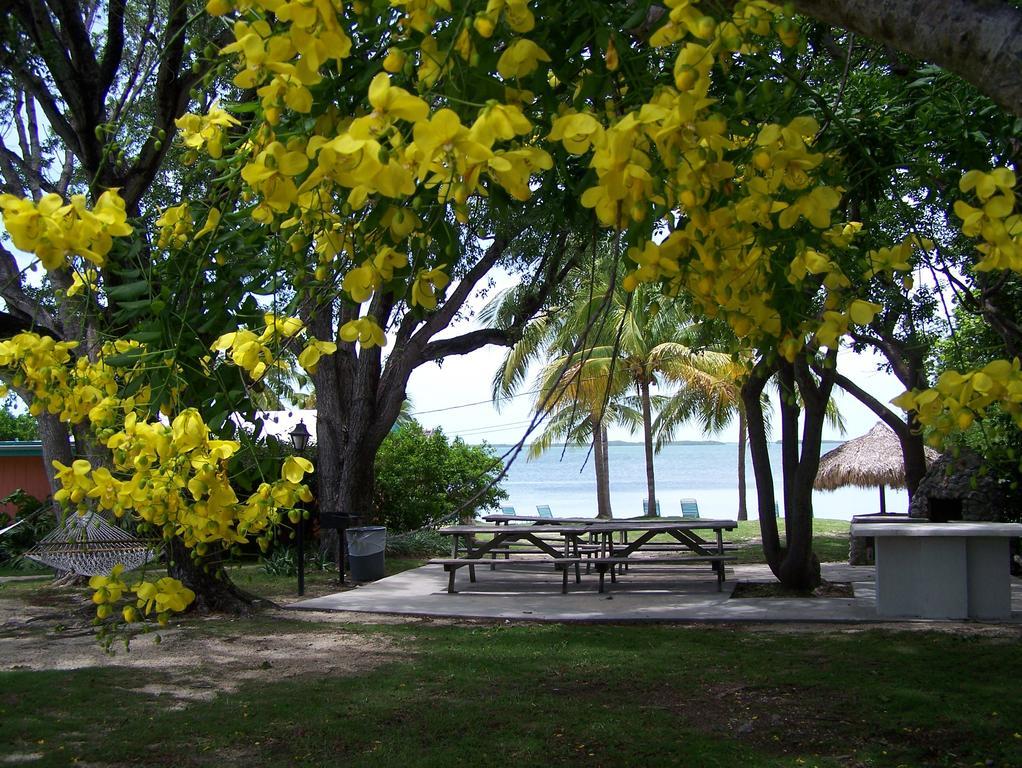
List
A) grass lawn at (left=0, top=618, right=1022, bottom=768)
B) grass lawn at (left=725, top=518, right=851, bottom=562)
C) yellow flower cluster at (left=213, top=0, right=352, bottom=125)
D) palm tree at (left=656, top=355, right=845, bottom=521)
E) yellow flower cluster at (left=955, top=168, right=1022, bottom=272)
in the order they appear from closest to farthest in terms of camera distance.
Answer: yellow flower cluster at (left=213, top=0, right=352, bottom=125)
yellow flower cluster at (left=955, top=168, right=1022, bottom=272)
grass lawn at (left=0, top=618, right=1022, bottom=768)
grass lawn at (left=725, top=518, right=851, bottom=562)
palm tree at (left=656, top=355, right=845, bottom=521)

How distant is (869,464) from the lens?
54.5 feet

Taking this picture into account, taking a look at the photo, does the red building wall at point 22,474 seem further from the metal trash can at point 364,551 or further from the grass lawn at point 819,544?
the grass lawn at point 819,544

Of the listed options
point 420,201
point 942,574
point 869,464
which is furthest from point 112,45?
point 869,464

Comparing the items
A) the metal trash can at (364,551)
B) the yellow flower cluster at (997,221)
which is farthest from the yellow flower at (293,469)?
the metal trash can at (364,551)

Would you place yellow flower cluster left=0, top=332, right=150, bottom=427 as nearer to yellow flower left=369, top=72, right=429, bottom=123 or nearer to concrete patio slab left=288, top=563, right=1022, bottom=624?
yellow flower left=369, top=72, right=429, bottom=123

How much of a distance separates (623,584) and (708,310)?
7928mm

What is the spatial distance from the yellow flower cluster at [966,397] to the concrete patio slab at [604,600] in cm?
586

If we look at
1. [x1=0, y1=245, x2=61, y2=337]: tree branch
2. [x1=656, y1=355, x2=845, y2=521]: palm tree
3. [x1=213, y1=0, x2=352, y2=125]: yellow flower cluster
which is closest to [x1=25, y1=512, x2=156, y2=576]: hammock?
[x1=0, y1=245, x2=61, y2=337]: tree branch

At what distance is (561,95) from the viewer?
1.87 meters

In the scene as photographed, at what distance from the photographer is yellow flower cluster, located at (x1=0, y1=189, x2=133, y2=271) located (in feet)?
4.24

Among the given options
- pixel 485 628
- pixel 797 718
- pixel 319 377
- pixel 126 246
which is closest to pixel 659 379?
pixel 319 377

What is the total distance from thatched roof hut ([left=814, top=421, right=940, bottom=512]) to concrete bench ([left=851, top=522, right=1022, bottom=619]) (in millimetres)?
9722

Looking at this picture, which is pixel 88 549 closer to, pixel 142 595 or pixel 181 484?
pixel 142 595

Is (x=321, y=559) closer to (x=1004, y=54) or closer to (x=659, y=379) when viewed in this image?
(x=1004, y=54)
